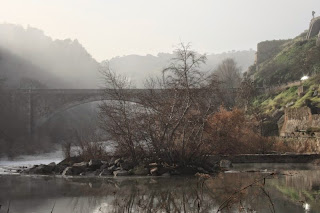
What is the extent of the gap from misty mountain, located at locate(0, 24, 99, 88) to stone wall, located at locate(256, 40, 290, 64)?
40.7 metres

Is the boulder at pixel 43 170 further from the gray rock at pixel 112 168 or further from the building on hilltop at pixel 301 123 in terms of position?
the building on hilltop at pixel 301 123

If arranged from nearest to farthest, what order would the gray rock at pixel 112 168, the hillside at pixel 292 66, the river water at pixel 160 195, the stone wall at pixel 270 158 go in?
the river water at pixel 160 195 < the gray rock at pixel 112 168 < the stone wall at pixel 270 158 < the hillside at pixel 292 66

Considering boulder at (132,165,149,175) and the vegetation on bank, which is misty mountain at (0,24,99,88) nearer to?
the vegetation on bank

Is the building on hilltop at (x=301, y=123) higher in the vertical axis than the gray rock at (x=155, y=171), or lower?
higher

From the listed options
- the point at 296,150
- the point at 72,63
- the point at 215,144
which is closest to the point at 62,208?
the point at 215,144

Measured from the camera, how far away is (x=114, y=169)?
86.5ft

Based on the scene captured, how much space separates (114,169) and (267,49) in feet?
276

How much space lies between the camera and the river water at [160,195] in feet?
44.9

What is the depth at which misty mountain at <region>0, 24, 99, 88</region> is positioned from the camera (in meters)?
117

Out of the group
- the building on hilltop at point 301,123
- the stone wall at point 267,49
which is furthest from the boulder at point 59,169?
the stone wall at point 267,49

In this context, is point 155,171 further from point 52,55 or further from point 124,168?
point 52,55

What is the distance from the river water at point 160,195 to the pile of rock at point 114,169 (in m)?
1.37

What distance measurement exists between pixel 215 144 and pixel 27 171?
13.8 m

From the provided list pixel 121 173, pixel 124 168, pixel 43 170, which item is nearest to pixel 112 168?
pixel 124 168
